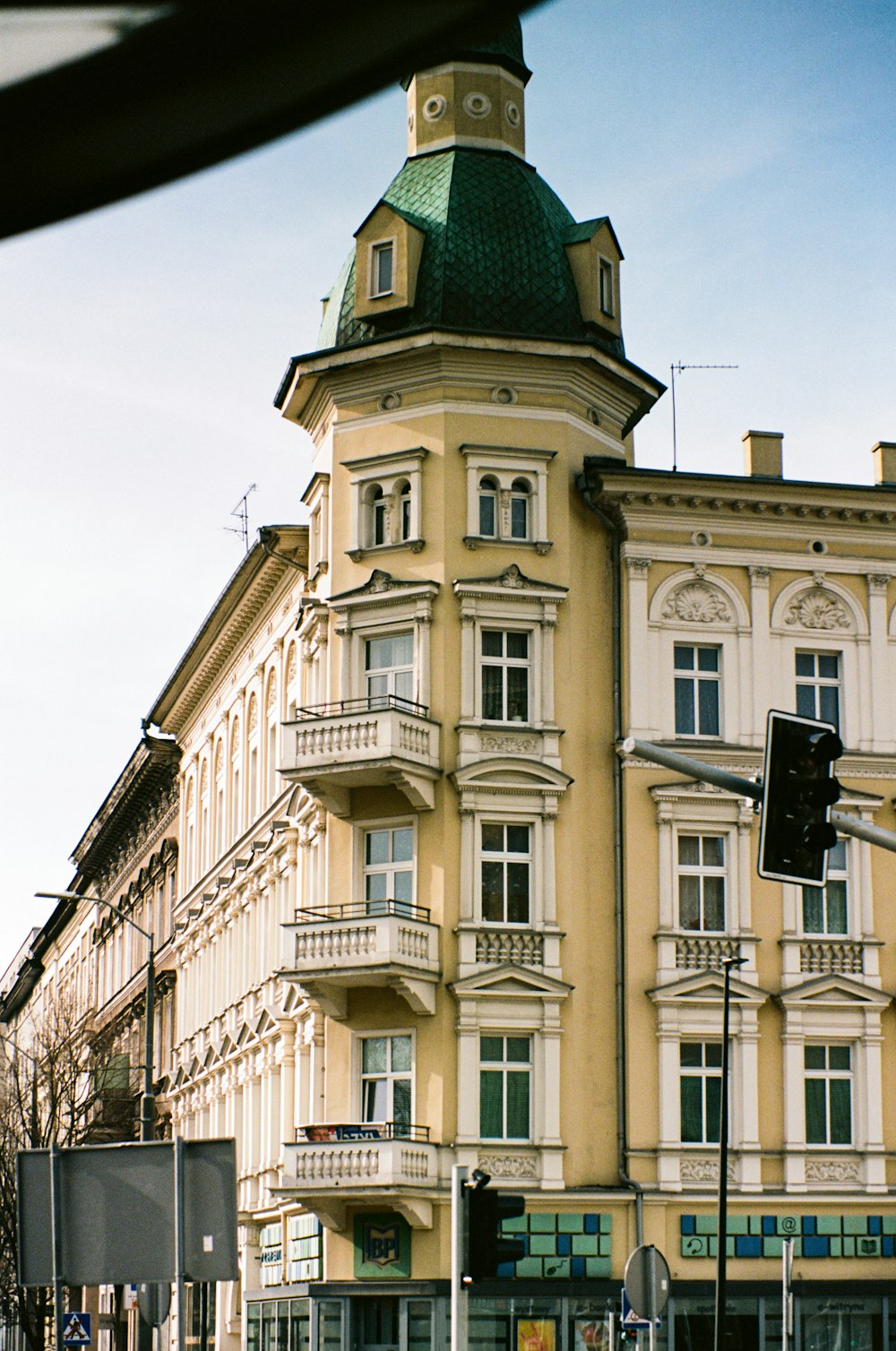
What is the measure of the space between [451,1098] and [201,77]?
38.1 meters

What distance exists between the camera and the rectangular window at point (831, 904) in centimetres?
4172

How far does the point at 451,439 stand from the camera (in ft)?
137

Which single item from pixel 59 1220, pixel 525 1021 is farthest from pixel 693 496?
pixel 59 1220

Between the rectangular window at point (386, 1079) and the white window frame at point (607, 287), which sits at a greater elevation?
the white window frame at point (607, 287)

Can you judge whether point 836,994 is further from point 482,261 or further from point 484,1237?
point 484,1237

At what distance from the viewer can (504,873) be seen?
40.5 m

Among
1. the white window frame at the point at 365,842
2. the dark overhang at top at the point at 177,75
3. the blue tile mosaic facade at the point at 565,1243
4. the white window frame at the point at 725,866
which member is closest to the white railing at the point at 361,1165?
the blue tile mosaic facade at the point at 565,1243

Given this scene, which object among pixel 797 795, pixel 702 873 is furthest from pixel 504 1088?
pixel 797 795

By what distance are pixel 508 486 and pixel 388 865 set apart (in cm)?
806

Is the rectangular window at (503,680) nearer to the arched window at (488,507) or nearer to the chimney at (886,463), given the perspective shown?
the arched window at (488,507)

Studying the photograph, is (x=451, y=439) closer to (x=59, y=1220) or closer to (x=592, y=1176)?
(x=592, y=1176)

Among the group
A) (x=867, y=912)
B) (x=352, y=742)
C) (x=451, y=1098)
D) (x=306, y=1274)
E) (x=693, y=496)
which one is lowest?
(x=306, y=1274)

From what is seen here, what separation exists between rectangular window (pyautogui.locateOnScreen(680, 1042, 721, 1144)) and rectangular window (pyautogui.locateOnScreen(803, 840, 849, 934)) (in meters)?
3.32

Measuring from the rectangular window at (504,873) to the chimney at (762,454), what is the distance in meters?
9.84
